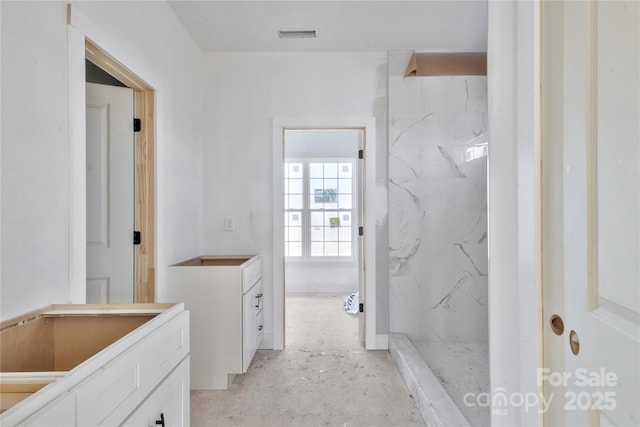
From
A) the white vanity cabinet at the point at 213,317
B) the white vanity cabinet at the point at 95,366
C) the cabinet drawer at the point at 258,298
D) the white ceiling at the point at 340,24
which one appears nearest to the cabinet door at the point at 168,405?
the white vanity cabinet at the point at 95,366

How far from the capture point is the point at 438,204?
9.37 feet

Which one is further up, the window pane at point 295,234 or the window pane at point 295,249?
the window pane at point 295,234

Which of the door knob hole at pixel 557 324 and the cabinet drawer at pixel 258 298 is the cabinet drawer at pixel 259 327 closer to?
the cabinet drawer at pixel 258 298

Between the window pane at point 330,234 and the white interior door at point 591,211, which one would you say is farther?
the window pane at point 330,234

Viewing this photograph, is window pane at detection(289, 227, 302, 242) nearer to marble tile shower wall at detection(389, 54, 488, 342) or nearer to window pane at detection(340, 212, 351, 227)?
window pane at detection(340, 212, 351, 227)

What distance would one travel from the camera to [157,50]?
6.76ft

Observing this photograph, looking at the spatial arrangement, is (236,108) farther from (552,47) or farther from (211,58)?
(552,47)

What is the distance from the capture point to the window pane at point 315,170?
4.92 m

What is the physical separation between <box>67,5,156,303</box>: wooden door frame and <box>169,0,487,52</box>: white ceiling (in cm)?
82

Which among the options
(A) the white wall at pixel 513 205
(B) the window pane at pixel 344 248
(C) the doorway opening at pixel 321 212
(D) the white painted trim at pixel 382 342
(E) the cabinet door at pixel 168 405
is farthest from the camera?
(B) the window pane at pixel 344 248

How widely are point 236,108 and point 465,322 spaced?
2.78 metres

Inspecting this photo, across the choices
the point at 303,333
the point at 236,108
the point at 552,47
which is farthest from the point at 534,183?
the point at 303,333

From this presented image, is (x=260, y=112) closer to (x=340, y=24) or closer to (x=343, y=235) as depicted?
(x=340, y=24)

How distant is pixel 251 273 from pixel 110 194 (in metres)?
1.06
